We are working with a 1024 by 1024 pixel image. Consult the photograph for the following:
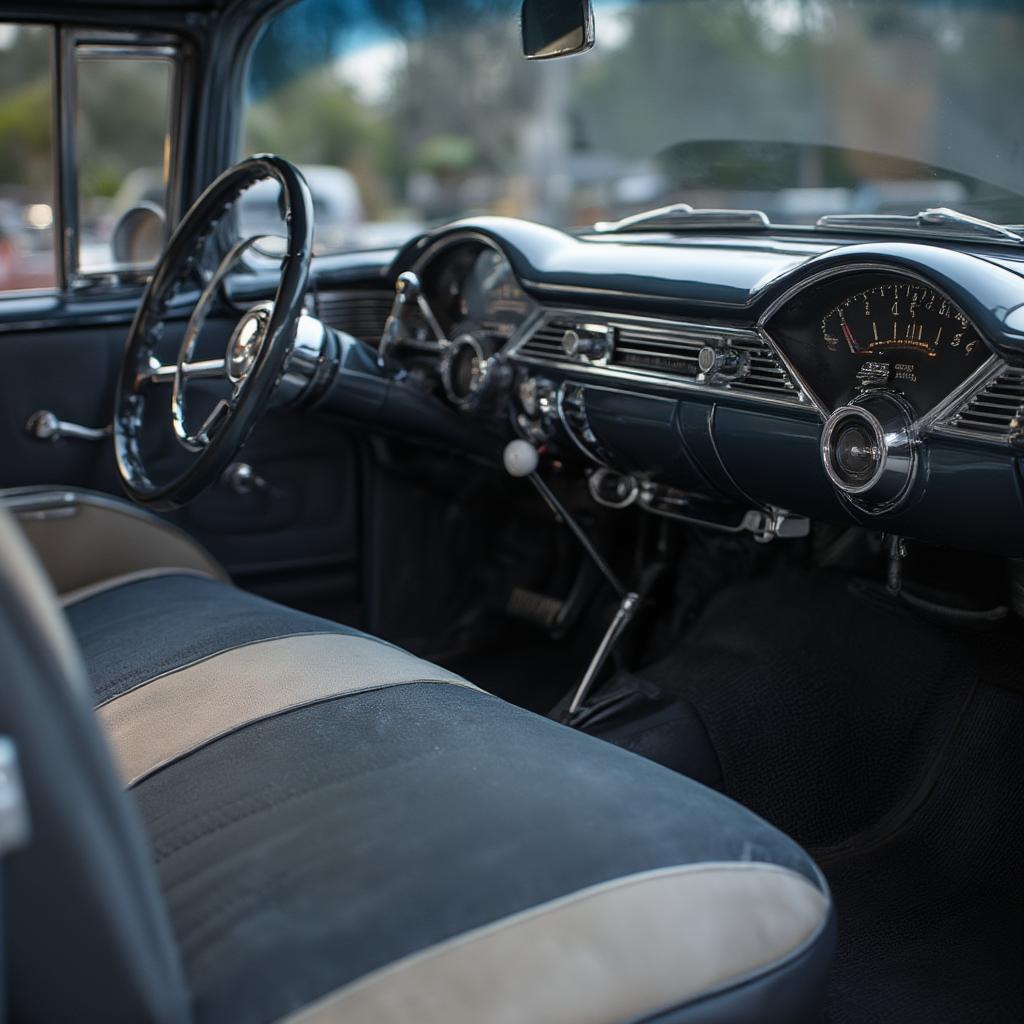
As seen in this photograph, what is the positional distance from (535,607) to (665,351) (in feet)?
3.12

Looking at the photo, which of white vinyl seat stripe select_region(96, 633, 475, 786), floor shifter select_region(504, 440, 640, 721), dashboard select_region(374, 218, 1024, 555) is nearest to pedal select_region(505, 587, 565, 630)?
floor shifter select_region(504, 440, 640, 721)

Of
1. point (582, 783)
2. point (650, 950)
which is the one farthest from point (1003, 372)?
point (650, 950)

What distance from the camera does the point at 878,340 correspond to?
1.58 m

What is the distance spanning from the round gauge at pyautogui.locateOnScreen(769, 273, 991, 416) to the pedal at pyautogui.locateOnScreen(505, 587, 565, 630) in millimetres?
1124

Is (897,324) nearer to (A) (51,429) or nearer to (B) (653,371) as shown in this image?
(B) (653,371)

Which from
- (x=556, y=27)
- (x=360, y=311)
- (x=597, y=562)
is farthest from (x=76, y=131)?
(x=597, y=562)

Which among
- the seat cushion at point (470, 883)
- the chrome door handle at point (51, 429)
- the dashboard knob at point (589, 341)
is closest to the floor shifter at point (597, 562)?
the dashboard knob at point (589, 341)

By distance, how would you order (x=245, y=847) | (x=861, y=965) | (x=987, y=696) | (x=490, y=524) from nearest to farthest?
(x=245, y=847) < (x=861, y=965) < (x=987, y=696) < (x=490, y=524)

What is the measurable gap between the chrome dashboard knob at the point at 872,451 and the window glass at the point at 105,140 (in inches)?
A: 63.4

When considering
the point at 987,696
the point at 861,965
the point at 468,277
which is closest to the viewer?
the point at 861,965

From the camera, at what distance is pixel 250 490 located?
102 inches

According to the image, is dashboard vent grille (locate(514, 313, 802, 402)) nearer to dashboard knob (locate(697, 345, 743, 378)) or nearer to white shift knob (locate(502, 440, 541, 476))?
dashboard knob (locate(697, 345, 743, 378))

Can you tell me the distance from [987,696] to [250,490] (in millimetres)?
1464

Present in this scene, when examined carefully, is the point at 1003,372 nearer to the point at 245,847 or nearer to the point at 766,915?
the point at 766,915
